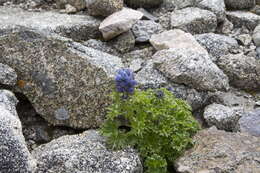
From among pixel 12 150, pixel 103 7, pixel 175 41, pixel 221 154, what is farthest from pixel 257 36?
pixel 12 150

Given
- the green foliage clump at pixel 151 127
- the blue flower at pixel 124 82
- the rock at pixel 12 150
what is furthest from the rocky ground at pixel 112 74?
the blue flower at pixel 124 82

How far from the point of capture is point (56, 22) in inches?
279

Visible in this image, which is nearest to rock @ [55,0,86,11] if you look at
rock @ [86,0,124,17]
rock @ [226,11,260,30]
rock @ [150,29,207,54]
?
rock @ [86,0,124,17]

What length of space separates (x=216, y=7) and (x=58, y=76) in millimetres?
3161

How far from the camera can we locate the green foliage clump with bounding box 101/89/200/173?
16.6 feet

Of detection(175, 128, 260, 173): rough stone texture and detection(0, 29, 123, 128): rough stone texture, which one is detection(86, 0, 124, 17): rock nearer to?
detection(0, 29, 123, 128): rough stone texture

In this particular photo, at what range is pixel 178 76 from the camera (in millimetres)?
6008

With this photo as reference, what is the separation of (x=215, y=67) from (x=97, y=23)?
206 cm

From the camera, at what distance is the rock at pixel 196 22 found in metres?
7.37

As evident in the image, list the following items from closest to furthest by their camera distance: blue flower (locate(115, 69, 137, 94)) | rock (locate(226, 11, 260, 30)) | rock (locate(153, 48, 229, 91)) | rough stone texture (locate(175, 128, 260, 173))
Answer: blue flower (locate(115, 69, 137, 94)) → rough stone texture (locate(175, 128, 260, 173)) → rock (locate(153, 48, 229, 91)) → rock (locate(226, 11, 260, 30))

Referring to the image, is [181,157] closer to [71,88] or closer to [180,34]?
[71,88]

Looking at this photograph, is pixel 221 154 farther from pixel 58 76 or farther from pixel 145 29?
pixel 145 29

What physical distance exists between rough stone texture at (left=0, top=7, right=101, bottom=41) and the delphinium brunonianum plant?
2.09 metres

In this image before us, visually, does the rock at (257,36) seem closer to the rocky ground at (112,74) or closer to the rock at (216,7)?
the rocky ground at (112,74)
